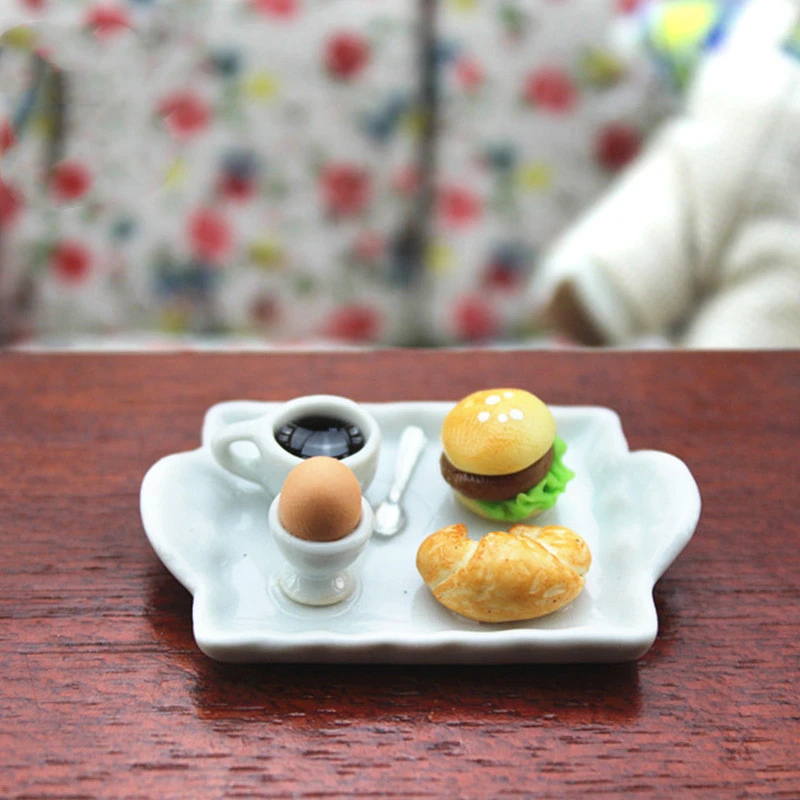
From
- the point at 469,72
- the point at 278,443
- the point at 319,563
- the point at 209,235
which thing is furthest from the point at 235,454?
the point at 469,72

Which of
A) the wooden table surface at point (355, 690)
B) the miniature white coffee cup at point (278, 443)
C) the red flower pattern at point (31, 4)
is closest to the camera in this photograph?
the wooden table surface at point (355, 690)

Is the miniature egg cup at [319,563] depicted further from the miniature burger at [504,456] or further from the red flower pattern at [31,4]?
the red flower pattern at [31,4]

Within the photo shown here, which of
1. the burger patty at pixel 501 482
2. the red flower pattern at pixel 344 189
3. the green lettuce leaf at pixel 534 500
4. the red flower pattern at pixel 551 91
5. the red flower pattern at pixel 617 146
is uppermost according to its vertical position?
the burger patty at pixel 501 482

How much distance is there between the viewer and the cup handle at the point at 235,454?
0.70 metres

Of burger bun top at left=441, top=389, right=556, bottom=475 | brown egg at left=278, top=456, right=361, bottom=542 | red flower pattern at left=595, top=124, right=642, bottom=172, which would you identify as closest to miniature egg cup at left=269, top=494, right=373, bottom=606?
brown egg at left=278, top=456, right=361, bottom=542

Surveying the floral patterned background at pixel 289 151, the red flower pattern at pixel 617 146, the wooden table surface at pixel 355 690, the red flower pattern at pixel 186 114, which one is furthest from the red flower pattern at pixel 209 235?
the wooden table surface at pixel 355 690

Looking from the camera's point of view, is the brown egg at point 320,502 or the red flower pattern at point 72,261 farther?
the red flower pattern at point 72,261

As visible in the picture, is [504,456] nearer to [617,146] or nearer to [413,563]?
[413,563]

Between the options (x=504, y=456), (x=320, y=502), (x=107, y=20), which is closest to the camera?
(x=320, y=502)

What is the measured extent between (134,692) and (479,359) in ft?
1.71

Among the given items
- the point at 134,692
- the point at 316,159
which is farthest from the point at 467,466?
the point at 316,159

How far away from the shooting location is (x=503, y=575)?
591mm

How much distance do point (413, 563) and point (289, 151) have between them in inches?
38.7

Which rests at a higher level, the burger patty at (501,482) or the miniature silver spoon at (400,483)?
the burger patty at (501,482)
